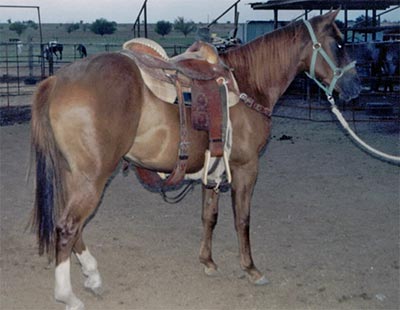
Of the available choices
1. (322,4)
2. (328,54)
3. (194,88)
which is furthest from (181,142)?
(322,4)

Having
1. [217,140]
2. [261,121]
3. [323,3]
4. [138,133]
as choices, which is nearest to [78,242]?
[138,133]

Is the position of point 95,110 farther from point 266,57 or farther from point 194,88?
point 266,57

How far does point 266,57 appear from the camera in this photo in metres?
3.94

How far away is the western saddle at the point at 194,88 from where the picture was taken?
345 centimetres

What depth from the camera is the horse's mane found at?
12.9 ft

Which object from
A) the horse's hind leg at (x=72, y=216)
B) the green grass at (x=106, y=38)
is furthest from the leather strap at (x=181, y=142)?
the green grass at (x=106, y=38)

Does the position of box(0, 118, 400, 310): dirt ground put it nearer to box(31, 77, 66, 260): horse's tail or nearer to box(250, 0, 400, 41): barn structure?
box(31, 77, 66, 260): horse's tail


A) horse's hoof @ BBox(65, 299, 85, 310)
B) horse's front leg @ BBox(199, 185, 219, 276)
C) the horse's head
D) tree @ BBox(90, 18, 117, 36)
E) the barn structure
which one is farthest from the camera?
tree @ BBox(90, 18, 117, 36)

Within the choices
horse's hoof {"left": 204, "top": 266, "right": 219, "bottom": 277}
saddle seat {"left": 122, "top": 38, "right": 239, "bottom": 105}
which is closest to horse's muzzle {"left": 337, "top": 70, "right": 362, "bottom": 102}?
saddle seat {"left": 122, "top": 38, "right": 239, "bottom": 105}

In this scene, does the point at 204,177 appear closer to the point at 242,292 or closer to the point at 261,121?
the point at 261,121

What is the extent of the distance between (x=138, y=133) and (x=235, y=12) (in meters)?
8.39

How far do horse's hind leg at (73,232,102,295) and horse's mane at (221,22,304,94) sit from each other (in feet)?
4.91

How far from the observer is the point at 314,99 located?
1328 centimetres

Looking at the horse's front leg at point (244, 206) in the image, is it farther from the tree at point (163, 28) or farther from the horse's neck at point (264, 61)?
the tree at point (163, 28)
